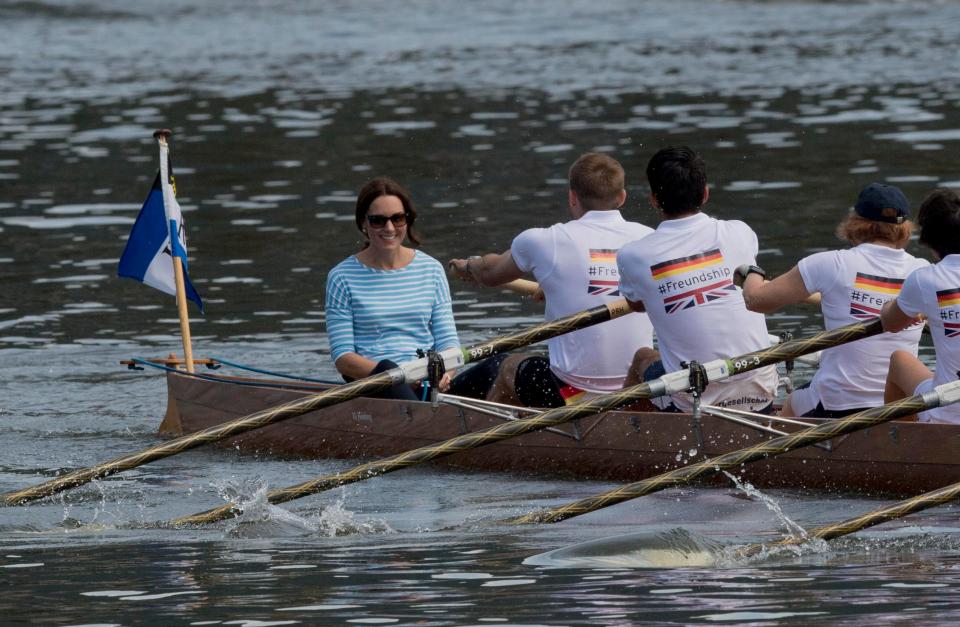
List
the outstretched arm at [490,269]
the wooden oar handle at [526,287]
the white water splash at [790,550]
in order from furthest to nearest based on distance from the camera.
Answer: the wooden oar handle at [526,287] < the outstretched arm at [490,269] < the white water splash at [790,550]

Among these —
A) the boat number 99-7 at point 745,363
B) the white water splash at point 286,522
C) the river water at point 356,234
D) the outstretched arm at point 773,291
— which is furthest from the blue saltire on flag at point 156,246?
the outstretched arm at point 773,291

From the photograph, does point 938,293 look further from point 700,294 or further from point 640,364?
point 640,364

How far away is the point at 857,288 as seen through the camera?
9.14 meters

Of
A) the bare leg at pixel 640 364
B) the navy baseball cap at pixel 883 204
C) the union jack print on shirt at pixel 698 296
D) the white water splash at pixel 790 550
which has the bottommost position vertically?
the white water splash at pixel 790 550

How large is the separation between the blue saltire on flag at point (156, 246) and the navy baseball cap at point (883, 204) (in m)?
4.79

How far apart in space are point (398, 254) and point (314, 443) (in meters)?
1.34

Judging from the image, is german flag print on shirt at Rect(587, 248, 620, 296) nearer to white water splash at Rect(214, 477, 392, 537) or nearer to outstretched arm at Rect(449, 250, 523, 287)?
outstretched arm at Rect(449, 250, 523, 287)

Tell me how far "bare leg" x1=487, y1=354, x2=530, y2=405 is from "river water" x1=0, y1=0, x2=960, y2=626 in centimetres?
55

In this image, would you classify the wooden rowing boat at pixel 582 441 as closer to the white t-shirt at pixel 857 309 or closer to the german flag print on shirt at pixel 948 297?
the white t-shirt at pixel 857 309

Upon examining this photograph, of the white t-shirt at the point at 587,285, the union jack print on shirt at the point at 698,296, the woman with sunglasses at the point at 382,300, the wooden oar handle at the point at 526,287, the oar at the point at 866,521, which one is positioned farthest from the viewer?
the wooden oar handle at the point at 526,287

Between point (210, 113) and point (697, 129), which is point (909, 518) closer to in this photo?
point (697, 129)

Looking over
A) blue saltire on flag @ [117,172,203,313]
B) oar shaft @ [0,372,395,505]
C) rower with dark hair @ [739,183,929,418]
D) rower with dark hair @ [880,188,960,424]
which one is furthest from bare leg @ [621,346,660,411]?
blue saltire on flag @ [117,172,203,313]

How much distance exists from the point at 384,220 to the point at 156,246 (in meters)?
2.22

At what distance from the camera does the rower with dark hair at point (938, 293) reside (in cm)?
844
